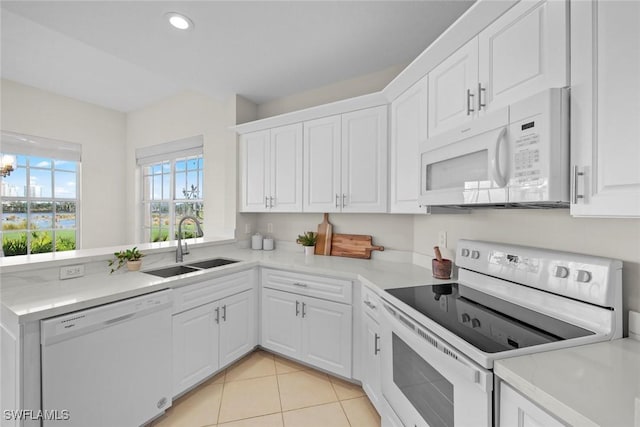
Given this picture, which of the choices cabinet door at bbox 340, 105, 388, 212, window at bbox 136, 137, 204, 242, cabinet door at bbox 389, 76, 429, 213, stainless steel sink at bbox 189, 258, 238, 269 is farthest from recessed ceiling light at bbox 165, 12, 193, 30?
stainless steel sink at bbox 189, 258, 238, 269

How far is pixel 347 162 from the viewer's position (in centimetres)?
244

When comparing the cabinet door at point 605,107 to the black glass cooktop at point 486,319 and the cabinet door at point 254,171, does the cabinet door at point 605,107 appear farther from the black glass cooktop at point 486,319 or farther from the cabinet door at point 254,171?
the cabinet door at point 254,171

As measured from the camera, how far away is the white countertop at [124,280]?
53.8 inches

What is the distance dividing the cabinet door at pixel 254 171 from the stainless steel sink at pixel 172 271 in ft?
3.17

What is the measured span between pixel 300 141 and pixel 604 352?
2.43m

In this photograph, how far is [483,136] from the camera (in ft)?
4.13

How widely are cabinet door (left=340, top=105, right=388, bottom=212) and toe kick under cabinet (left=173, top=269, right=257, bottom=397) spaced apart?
1131 millimetres

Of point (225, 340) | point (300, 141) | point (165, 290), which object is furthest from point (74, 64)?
point (225, 340)

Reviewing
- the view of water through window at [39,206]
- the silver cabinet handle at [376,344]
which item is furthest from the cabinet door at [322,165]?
the view of water through window at [39,206]

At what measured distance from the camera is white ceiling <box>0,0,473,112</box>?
1.80 m

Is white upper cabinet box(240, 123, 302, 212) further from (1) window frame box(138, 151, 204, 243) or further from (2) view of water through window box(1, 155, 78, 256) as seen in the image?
(2) view of water through window box(1, 155, 78, 256)

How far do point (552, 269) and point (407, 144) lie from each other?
3.73 feet

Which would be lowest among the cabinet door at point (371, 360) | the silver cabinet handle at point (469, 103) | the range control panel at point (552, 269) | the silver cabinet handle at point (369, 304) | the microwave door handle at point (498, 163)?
the cabinet door at point (371, 360)

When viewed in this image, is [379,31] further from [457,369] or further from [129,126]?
[129,126]
